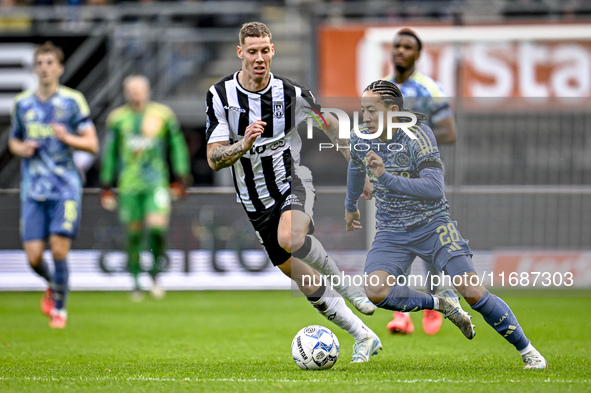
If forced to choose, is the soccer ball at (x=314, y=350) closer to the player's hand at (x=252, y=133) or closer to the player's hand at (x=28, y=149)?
the player's hand at (x=252, y=133)

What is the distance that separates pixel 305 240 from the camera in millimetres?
5379

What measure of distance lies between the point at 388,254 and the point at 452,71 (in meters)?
6.77

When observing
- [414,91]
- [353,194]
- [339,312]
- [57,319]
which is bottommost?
[57,319]

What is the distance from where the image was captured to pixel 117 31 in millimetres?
14195

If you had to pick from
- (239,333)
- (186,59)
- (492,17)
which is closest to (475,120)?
(492,17)

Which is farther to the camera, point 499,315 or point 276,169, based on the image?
point 276,169

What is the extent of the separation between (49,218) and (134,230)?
2643mm

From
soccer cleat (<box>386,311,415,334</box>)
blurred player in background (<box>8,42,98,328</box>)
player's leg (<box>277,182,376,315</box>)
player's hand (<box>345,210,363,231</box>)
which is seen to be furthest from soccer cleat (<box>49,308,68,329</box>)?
player's hand (<box>345,210,363,231</box>)

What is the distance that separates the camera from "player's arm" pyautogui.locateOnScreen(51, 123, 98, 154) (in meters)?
7.81

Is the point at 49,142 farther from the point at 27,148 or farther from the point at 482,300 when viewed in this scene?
the point at 482,300

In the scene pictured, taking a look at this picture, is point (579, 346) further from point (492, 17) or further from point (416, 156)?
point (492, 17)

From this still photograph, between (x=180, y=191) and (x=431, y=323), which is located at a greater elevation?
(x=180, y=191)

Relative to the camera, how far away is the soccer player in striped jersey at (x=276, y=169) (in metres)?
5.36

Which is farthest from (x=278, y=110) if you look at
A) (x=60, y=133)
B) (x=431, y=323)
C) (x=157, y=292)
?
(x=157, y=292)
